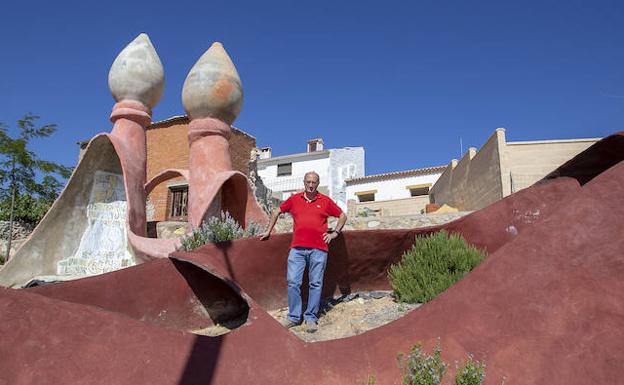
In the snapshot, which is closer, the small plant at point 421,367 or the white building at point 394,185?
the small plant at point 421,367

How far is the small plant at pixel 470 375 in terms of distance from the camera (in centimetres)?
180

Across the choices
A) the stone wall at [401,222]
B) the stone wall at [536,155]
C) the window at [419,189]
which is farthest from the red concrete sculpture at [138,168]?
the window at [419,189]

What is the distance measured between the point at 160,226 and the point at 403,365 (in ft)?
25.7

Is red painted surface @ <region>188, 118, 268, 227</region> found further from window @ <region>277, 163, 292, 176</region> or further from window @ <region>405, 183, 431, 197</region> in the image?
window @ <region>277, 163, 292, 176</region>

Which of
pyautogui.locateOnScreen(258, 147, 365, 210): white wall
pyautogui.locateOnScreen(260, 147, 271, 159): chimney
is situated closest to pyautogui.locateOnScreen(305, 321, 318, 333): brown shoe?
pyautogui.locateOnScreen(258, 147, 365, 210): white wall

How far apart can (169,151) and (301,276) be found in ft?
49.3

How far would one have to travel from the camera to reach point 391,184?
2933 cm

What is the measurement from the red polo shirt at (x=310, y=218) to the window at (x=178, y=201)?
42.9 ft

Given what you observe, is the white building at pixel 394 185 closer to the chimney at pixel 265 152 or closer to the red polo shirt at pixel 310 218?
the chimney at pixel 265 152

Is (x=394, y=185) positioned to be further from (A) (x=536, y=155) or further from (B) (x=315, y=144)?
(A) (x=536, y=155)

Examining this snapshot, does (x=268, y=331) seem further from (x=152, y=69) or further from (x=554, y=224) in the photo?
(x=152, y=69)

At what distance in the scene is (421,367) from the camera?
6.01ft

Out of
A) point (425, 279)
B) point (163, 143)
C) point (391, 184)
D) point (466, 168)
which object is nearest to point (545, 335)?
point (425, 279)

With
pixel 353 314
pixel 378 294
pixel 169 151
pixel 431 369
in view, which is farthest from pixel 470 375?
pixel 169 151
